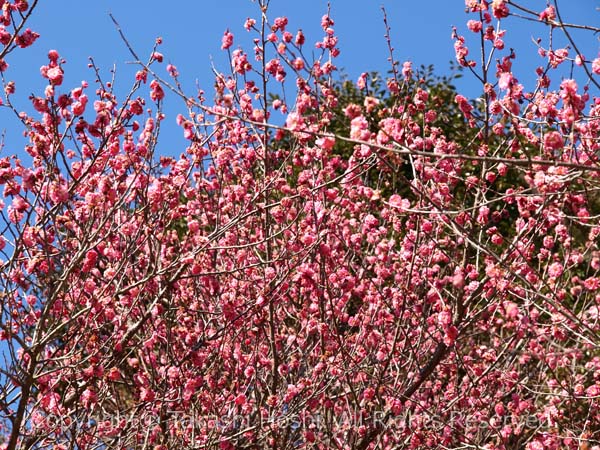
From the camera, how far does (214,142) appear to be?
6.63 m

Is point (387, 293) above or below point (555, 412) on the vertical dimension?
above

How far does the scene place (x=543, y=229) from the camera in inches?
233

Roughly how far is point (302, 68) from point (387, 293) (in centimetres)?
181

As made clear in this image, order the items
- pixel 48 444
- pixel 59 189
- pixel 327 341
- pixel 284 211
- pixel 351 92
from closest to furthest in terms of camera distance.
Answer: pixel 59 189, pixel 48 444, pixel 284 211, pixel 327 341, pixel 351 92

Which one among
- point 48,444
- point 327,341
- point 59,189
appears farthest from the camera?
point 327,341

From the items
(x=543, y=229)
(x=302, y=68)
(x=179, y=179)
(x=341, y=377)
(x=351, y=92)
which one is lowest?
(x=341, y=377)

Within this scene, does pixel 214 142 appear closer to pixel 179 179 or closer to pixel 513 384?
pixel 179 179

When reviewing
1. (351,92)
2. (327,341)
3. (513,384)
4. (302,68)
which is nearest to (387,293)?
(327,341)

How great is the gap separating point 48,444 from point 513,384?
328cm

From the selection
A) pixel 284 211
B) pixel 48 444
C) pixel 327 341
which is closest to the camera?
pixel 48 444

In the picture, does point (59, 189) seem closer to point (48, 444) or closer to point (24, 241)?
point (24, 241)

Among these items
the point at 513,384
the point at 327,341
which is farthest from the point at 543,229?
the point at 327,341

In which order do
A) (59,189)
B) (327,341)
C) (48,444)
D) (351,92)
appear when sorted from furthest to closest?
(351,92)
(327,341)
(48,444)
(59,189)

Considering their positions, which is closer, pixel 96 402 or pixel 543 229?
pixel 96 402
